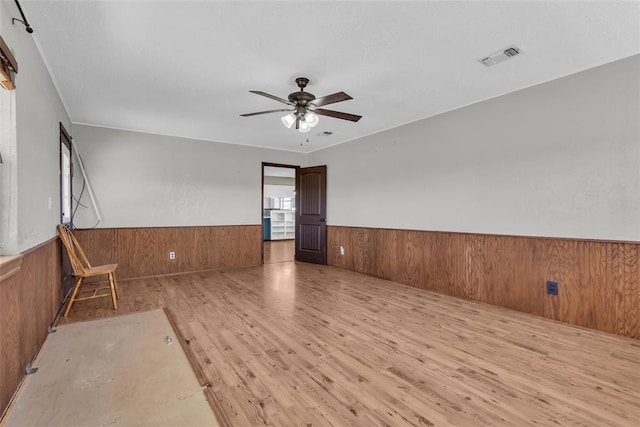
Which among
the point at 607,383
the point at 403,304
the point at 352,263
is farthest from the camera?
the point at 352,263

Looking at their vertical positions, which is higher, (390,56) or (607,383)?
(390,56)

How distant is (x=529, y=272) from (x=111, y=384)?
3811mm

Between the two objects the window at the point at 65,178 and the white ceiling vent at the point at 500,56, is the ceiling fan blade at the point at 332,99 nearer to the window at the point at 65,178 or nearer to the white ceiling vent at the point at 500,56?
the white ceiling vent at the point at 500,56

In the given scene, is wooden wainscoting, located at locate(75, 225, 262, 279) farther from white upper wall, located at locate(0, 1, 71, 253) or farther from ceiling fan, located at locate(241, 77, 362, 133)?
ceiling fan, located at locate(241, 77, 362, 133)

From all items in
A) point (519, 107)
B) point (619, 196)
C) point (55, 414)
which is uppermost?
point (519, 107)

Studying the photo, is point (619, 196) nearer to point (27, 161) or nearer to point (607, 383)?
point (607, 383)

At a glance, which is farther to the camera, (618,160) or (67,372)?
(618,160)

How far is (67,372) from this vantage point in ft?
6.71

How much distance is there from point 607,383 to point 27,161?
13.5 feet

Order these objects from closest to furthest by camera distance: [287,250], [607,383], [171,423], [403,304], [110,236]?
[171,423] < [607,383] < [403,304] < [110,236] < [287,250]

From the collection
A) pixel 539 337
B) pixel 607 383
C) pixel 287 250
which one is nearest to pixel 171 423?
pixel 607 383

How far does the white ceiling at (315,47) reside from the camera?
198 centimetres

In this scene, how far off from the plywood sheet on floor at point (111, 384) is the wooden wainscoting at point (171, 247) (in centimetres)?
214

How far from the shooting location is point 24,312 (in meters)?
2.00
